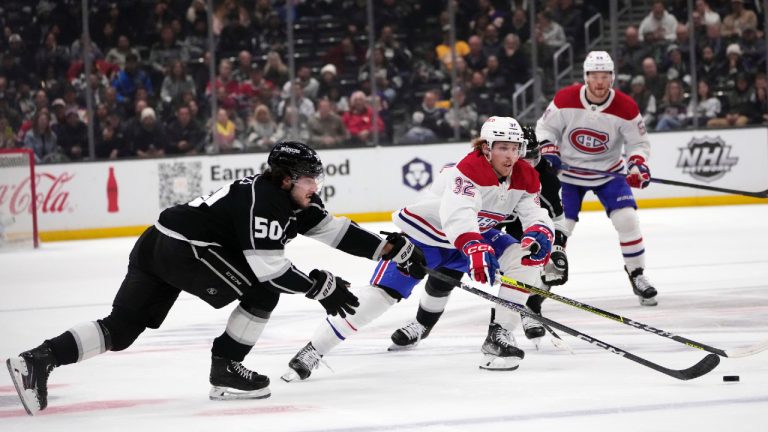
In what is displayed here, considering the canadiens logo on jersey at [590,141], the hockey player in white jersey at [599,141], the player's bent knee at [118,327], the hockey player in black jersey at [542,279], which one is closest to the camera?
the player's bent knee at [118,327]

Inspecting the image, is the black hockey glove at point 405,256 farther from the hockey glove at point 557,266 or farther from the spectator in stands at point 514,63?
the spectator in stands at point 514,63

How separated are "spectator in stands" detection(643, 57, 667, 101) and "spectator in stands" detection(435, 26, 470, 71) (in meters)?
1.75

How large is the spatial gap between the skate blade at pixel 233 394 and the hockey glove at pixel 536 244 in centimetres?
115

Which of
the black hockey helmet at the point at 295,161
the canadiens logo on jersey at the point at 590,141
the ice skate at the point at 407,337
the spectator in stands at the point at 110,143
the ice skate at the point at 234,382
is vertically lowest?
the spectator in stands at the point at 110,143

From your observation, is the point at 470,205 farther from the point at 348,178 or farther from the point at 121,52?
the point at 121,52

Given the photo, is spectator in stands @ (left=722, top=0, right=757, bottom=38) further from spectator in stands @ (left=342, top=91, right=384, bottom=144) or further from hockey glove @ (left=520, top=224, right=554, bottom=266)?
hockey glove @ (left=520, top=224, right=554, bottom=266)

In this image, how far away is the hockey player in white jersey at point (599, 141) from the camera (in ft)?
20.8

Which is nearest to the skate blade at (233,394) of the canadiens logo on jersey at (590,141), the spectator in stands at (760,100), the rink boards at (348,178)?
the canadiens logo on jersey at (590,141)

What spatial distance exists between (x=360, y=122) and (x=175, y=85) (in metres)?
1.81

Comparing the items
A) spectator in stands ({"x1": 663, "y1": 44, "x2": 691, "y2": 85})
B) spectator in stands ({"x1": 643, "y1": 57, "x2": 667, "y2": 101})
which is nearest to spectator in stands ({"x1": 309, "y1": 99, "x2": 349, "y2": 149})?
spectator in stands ({"x1": 643, "y1": 57, "x2": 667, "y2": 101})

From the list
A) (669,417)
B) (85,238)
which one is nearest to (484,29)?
(85,238)

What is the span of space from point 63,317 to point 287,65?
19.2 feet

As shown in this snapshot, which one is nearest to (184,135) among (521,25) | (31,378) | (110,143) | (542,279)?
(110,143)

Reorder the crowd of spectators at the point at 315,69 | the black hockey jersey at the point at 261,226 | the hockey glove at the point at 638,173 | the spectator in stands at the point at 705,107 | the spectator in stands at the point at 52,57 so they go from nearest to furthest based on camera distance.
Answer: the black hockey jersey at the point at 261,226 → the hockey glove at the point at 638,173 → the crowd of spectators at the point at 315,69 → the spectator in stands at the point at 52,57 → the spectator in stands at the point at 705,107
